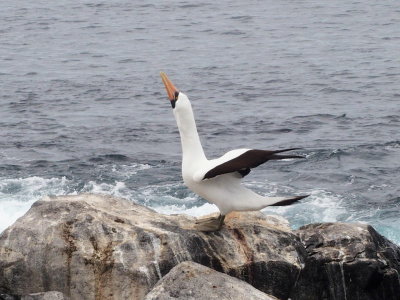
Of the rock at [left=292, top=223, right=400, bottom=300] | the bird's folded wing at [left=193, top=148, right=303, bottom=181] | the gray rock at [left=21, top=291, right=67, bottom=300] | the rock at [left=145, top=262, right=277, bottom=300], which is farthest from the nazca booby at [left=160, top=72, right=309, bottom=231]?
the gray rock at [left=21, top=291, right=67, bottom=300]

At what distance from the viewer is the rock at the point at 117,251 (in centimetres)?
1130

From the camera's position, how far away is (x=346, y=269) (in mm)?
12797

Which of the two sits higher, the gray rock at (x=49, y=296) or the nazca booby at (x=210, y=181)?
the nazca booby at (x=210, y=181)

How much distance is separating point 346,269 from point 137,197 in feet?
31.3

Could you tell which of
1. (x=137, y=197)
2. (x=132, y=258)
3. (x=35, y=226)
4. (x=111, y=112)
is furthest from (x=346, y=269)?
(x=111, y=112)

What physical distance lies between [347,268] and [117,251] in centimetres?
311

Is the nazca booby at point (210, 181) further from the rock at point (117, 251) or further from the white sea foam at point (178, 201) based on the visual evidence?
the white sea foam at point (178, 201)

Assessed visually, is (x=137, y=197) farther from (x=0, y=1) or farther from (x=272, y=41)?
(x=0, y=1)

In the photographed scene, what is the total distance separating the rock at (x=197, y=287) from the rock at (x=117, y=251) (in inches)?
33.7

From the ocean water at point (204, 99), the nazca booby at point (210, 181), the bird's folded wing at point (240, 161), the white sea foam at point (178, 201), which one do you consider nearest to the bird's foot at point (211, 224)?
the nazca booby at point (210, 181)

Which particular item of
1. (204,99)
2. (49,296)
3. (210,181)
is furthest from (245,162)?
(204,99)

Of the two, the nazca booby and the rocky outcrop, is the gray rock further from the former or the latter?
the nazca booby

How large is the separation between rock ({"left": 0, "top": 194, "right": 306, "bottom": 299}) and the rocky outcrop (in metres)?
0.01

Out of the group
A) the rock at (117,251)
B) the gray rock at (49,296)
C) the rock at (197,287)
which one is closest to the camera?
Result: the rock at (197,287)
